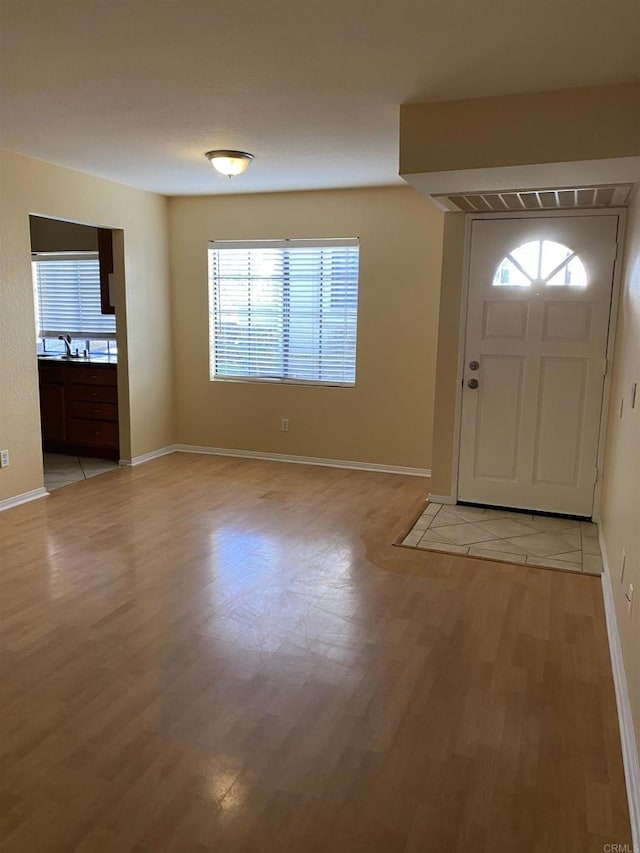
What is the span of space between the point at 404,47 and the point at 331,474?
3679 mm

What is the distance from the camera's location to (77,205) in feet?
16.0

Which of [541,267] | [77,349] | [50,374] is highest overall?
[541,267]

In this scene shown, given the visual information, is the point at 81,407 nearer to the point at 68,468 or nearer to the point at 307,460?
the point at 68,468

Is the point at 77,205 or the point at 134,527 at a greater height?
the point at 77,205

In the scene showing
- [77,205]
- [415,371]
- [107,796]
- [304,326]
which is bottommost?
[107,796]

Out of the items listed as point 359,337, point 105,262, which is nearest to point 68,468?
point 105,262

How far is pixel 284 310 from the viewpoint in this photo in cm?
587

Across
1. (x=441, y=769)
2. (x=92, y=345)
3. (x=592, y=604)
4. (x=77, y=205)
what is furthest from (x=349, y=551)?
(x=92, y=345)

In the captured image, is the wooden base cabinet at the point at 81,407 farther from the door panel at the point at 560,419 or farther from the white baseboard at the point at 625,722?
the white baseboard at the point at 625,722

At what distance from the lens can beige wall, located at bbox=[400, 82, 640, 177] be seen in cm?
284

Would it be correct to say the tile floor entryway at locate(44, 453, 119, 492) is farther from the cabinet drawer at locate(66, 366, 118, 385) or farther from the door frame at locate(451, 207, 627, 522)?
the door frame at locate(451, 207, 627, 522)

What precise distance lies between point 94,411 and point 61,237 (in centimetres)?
209

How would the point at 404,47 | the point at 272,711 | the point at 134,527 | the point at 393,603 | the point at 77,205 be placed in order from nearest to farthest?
the point at 272,711, the point at 404,47, the point at 393,603, the point at 134,527, the point at 77,205

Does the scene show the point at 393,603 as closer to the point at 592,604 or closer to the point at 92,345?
the point at 592,604
